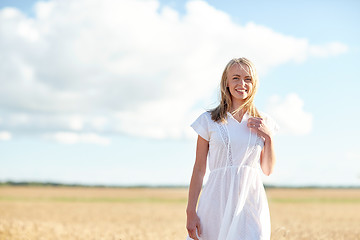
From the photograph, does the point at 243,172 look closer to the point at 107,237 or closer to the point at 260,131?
the point at 260,131

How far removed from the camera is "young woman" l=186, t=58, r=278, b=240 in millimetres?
3967

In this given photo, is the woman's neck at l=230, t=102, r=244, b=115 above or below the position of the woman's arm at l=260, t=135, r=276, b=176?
above

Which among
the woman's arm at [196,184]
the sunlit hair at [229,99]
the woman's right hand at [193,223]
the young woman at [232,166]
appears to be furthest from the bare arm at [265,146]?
the woman's right hand at [193,223]

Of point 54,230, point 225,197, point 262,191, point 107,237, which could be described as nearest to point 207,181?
point 225,197

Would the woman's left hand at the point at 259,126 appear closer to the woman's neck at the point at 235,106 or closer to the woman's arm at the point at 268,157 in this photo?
the woman's arm at the point at 268,157

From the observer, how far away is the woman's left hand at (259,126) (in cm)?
395

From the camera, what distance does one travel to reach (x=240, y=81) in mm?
4023

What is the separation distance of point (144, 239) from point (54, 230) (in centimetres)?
244

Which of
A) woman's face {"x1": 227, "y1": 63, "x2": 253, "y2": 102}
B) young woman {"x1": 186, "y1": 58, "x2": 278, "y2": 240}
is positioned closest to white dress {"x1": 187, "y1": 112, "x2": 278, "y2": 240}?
young woman {"x1": 186, "y1": 58, "x2": 278, "y2": 240}

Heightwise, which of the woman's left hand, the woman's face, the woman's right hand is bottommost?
the woman's right hand

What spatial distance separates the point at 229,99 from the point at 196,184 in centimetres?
84

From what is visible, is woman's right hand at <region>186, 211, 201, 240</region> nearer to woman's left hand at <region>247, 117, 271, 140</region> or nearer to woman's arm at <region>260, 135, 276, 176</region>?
woman's arm at <region>260, 135, 276, 176</region>

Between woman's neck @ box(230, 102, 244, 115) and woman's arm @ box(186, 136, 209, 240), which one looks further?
woman's neck @ box(230, 102, 244, 115)

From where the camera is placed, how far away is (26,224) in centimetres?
1144
